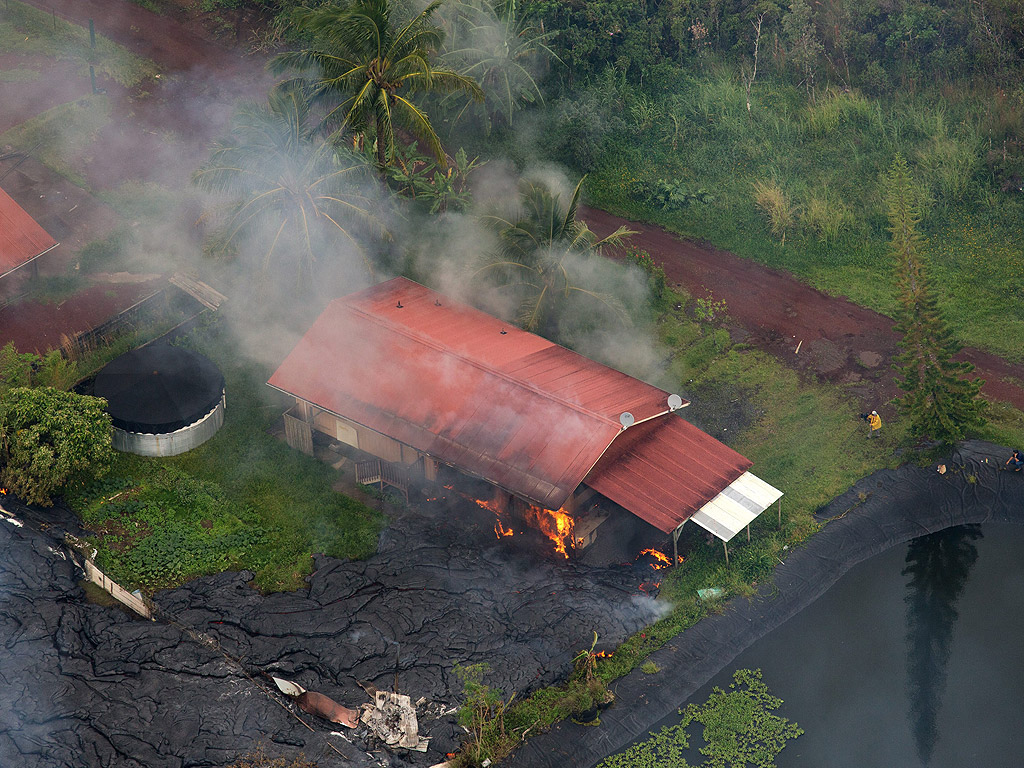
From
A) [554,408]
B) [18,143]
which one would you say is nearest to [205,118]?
[18,143]

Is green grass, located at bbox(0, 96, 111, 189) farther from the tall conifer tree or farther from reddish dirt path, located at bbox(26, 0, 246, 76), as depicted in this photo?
the tall conifer tree

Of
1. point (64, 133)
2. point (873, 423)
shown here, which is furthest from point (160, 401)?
point (873, 423)

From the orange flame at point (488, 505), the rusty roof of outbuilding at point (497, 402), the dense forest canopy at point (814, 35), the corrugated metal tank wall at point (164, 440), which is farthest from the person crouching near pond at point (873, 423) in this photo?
→ the corrugated metal tank wall at point (164, 440)

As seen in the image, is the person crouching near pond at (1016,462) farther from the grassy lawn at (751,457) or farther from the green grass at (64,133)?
the green grass at (64,133)

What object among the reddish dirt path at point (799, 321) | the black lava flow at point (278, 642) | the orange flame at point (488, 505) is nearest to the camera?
the black lava flow at point (278, 642)

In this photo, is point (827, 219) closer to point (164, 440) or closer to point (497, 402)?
point (497, 402)

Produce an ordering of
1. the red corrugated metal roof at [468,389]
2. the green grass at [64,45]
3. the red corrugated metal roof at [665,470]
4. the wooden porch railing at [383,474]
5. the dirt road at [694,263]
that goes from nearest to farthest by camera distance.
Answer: the red corrugated metal roof at [665,470] < the red corrugated metal roof at [468,389] < the wooden porch railing at [383,474] < the dirt road at [694,263] < the green grass at [64,45]

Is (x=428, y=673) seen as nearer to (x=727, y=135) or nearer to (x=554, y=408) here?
(x=554, y=408)
